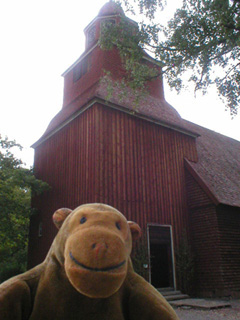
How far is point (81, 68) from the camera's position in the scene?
16047mm

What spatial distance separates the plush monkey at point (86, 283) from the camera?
1967 millimetres

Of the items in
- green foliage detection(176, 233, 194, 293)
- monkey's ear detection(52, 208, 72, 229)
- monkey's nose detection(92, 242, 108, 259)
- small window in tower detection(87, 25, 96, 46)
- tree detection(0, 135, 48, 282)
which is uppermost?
small window in tower detection(87, 25, 96, 46)

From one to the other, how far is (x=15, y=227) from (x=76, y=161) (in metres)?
5.39

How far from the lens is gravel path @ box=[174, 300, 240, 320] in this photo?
7.80 metres

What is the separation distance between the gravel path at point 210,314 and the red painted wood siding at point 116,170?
3.80 meters

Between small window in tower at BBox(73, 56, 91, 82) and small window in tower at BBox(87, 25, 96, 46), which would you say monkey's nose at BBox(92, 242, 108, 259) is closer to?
small window in tower at BBox(73, 56, 91, 82)

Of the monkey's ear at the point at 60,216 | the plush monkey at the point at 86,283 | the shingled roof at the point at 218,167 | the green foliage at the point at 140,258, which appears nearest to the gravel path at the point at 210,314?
the green foliage at the point at 140,258

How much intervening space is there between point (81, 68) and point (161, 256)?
1044 centimetres

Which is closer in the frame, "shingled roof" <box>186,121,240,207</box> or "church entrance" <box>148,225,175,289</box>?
"church entrance" <box>148,225,175,289</box>

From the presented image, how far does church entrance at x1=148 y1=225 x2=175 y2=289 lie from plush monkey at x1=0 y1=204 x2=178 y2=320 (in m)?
9.74

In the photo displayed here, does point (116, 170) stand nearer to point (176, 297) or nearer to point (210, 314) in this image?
point (176, 297)

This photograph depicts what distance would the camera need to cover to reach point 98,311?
7.15ft

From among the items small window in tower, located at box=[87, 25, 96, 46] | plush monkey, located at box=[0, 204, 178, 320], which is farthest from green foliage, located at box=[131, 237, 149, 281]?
small window in tower, located at box=[87, 25, 96, 46]

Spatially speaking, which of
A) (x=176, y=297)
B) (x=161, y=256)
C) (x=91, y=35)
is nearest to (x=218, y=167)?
(x=161, y=256)
